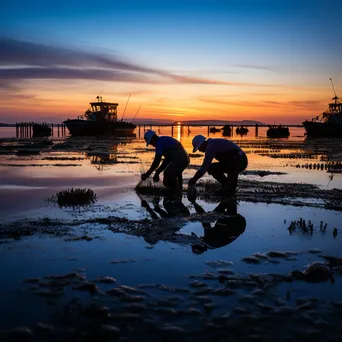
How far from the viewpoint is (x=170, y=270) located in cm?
496

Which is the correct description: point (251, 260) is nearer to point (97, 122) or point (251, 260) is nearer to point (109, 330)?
point (109, 330)

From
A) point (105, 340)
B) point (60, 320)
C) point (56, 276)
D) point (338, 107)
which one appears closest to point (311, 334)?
point (105, 340)

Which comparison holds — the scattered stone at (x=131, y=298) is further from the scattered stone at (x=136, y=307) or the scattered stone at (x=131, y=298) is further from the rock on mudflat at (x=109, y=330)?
the rock on mudflat at (x=109, y=330)

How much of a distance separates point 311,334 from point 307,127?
7246 centimetres

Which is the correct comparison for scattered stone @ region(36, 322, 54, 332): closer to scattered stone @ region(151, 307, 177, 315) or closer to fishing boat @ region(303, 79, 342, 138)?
scattered stone @ region(151, 307, 177, 315)

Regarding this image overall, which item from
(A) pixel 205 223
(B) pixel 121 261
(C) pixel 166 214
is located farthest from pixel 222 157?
(B) pixel 121 261

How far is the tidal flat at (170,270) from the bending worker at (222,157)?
1.56 metres

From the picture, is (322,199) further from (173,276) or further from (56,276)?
(56,276)

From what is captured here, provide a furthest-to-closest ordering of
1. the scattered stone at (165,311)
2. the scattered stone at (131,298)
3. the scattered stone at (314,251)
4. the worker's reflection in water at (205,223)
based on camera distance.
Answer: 1. the worker's reflection in water at (205,223)
2. the scattered stone at (314,251)
3. the scattered stone at (131,298)
4. the scattered stone at (165,311)

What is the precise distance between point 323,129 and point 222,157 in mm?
61326

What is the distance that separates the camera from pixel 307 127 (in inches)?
2803

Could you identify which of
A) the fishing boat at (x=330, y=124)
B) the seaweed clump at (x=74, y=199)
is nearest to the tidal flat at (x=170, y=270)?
the seaweed clump at (x=74, y=199)

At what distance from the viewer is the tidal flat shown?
11.6 ft

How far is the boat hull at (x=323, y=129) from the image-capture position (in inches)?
2562
